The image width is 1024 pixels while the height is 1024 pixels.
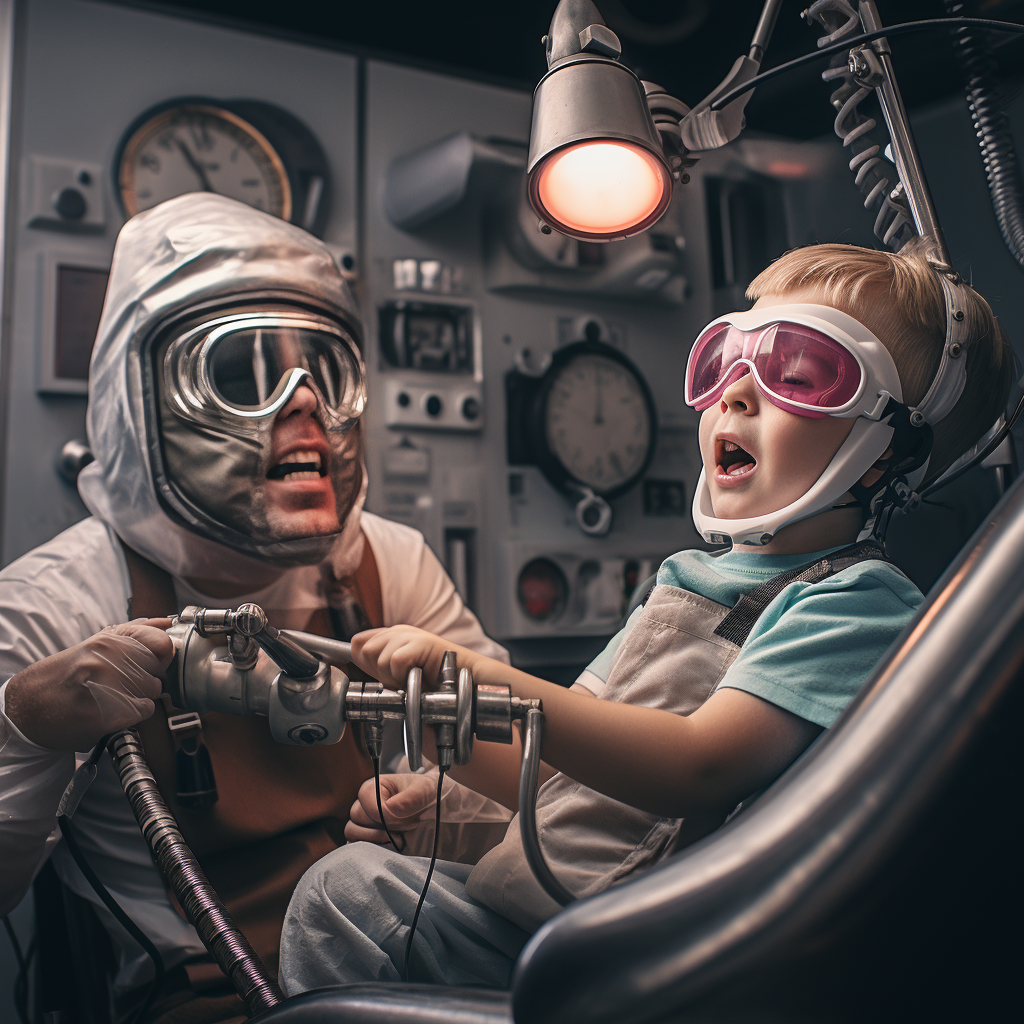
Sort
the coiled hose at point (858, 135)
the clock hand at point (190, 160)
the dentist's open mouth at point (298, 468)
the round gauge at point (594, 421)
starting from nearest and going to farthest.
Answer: the coiled hose at point (858, 135) → the dentist's open mouth at point (298, 468) → the clock hand at point (190, 160) → the round gauge at point (594, 421)

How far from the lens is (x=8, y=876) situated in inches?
31.7

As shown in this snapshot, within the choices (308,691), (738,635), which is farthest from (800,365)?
(308,691)

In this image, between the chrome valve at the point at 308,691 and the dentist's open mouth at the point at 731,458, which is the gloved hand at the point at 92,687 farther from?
the dentist's open mouth at the point at 731,458

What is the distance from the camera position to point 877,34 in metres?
0.70

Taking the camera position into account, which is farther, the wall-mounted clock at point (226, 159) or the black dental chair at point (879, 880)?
the wall-mounted clock at point (226, 159)

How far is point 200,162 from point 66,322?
1.43 ft

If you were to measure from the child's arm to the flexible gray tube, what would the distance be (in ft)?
0.10

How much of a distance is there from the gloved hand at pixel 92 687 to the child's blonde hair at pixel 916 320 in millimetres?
693

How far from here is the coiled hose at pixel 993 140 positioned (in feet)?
2.68

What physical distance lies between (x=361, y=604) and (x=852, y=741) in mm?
861

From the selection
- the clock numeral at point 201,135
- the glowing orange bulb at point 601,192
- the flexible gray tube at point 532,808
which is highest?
the clock numeral at point 201,135

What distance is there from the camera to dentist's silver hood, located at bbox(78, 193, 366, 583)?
3.23ft

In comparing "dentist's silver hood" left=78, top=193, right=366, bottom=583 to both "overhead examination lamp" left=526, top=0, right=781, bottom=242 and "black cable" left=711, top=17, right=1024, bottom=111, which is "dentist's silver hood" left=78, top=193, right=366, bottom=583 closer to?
"overhead examination lamp" left=526, top=0, right=781, bottom=242

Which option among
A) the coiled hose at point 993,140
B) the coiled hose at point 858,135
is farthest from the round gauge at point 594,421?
the coiled hose at point 993,140
